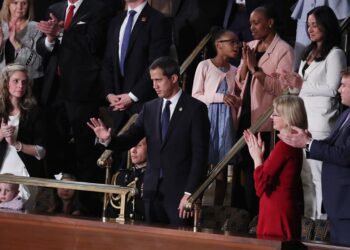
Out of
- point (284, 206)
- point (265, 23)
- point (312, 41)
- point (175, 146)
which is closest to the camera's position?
point (284, 206)

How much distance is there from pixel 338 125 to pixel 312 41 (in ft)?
4.74

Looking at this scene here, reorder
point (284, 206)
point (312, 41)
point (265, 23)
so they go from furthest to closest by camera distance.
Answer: point (265, 23)
point (312, 41)
point (284, 206)

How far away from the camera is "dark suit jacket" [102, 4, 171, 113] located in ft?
27.2

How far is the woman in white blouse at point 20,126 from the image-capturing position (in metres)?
8.11

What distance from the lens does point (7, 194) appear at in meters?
7.68

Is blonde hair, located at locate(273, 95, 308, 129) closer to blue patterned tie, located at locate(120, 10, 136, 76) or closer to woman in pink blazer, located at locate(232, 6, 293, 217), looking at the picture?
woman in pink blazer, located at locate(232, 6, 293, 217)

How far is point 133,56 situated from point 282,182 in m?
2.54

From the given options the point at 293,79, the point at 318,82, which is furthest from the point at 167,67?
the point at 318,82

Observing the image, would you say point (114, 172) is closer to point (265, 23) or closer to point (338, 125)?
point (265, 23)

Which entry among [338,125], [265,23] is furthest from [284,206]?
[265,23]

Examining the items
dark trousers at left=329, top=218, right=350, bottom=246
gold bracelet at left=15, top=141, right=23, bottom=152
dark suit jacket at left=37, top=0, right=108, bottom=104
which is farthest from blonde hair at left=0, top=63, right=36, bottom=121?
dark trousers at left=329, top=218, right=350, bottom=246

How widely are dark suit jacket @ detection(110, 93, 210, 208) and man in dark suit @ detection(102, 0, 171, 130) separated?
1096mm

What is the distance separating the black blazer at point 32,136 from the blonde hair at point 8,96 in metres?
0.06

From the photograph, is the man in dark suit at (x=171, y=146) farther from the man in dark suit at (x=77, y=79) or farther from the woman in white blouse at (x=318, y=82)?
the man in dark suit at (x=77, y=79)
